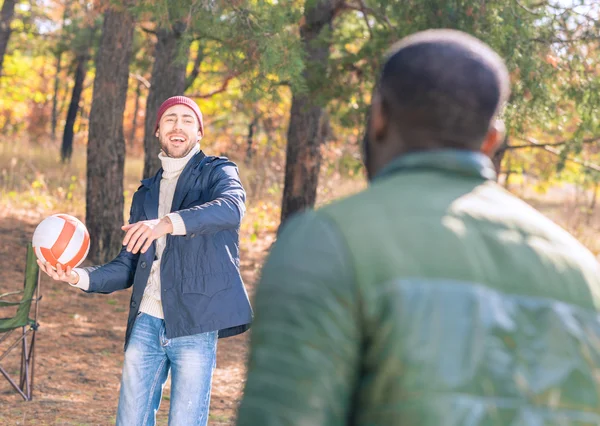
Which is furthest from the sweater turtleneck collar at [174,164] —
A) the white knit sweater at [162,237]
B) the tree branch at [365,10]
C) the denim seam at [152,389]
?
the tree branch at [365,10]

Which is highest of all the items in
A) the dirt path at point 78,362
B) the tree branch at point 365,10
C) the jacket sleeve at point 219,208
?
the tree branch at point 365,10

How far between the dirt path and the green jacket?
532 cm

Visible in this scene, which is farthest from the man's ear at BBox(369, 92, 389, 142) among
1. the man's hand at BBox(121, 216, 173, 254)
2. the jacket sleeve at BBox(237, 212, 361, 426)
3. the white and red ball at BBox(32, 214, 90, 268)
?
the white and red ball at BBox(32, 214, 90, 268)

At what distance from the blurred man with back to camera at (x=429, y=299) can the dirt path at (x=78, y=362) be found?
5.32m

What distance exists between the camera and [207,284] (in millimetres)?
4188

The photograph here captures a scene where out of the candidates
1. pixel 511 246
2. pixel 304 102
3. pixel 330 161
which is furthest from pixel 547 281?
pixel 330 161

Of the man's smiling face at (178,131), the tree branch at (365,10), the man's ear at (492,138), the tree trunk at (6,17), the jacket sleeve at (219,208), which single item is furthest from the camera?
the tree trunk at (6,17)

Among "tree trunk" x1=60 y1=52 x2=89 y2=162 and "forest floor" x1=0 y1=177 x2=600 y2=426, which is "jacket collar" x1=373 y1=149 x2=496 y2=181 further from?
"tree trunk" x1=60 y1=52 x2=89 y2=162

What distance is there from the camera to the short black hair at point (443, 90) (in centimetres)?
165

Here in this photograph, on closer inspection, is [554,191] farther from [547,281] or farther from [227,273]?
[547,281]

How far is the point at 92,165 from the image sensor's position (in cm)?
1131

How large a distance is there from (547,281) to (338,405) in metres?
0.43

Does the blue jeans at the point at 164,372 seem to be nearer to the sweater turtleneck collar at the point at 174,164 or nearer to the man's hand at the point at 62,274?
the man's hand at the point at 62,274

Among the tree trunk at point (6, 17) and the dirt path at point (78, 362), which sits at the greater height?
the tree trunk at point (6, 17)
